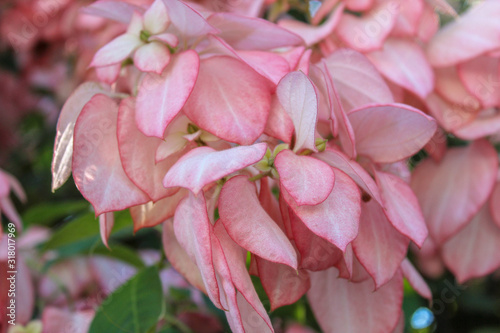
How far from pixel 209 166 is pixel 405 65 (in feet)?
0.75

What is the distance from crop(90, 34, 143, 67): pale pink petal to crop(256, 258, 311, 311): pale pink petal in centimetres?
17

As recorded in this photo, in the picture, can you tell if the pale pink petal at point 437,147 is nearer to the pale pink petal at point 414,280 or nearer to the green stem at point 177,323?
the pale pink petal at point 414,280

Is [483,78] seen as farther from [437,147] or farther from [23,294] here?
[23,294]

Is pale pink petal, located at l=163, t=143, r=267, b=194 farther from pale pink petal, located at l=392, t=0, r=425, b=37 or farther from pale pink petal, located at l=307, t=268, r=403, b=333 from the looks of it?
pale pink petal, located at l=392, t=0, r=425, b=37

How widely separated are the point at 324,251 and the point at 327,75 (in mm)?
116

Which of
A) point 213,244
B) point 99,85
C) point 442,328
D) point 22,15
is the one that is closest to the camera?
point 213,244

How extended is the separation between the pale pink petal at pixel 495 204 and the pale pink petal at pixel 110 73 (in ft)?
1.15

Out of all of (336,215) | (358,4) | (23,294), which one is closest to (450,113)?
(358,4)

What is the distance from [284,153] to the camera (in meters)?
0.34

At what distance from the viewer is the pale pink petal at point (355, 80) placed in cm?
41

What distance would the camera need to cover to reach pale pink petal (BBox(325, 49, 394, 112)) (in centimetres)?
41

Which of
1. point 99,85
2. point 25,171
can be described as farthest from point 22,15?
point 99,85

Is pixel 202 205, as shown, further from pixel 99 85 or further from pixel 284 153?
pixel 99 85

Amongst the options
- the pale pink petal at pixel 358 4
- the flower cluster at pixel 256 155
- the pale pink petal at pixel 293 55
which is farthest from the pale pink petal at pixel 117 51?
the pale pink petal at pixel 358 4
